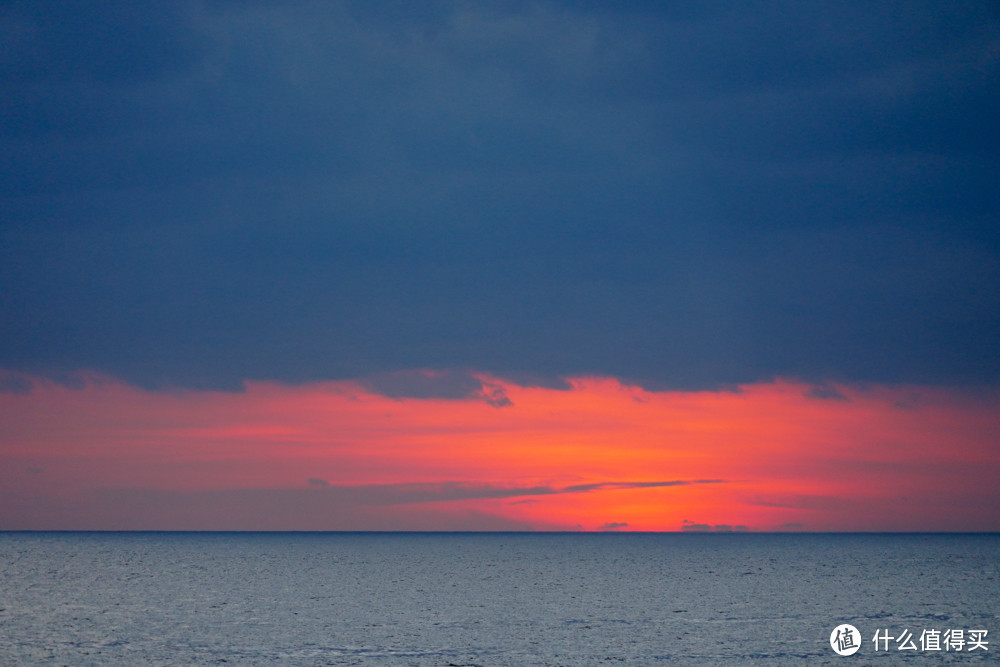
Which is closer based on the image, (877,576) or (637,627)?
(637,627)

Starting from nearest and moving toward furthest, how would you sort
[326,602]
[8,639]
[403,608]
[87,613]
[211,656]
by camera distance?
[211,656], [8,639], [87,613], [403,608], [326,602]

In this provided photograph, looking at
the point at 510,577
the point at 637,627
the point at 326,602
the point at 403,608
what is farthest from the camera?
the point at 510,577

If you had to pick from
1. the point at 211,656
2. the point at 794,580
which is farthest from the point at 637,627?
the point at 794,580

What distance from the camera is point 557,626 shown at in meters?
50.3

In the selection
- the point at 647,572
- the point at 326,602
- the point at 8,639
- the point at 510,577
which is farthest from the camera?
the point at 647,572

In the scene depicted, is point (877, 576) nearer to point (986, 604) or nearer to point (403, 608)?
point (986, 604)

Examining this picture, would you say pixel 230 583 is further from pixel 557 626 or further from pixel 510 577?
pixel 557 626

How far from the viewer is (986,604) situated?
62531 mm

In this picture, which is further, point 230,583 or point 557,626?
point 230,583

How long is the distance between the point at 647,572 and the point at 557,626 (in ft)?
204

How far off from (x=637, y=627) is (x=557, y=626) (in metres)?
4.36

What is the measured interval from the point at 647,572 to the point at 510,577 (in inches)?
786

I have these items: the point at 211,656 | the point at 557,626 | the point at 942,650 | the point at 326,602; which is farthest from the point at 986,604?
the point at 211,656

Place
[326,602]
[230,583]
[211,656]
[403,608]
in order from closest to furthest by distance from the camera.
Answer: [211,656] → [403,608] → [326,602] → [230,583]
